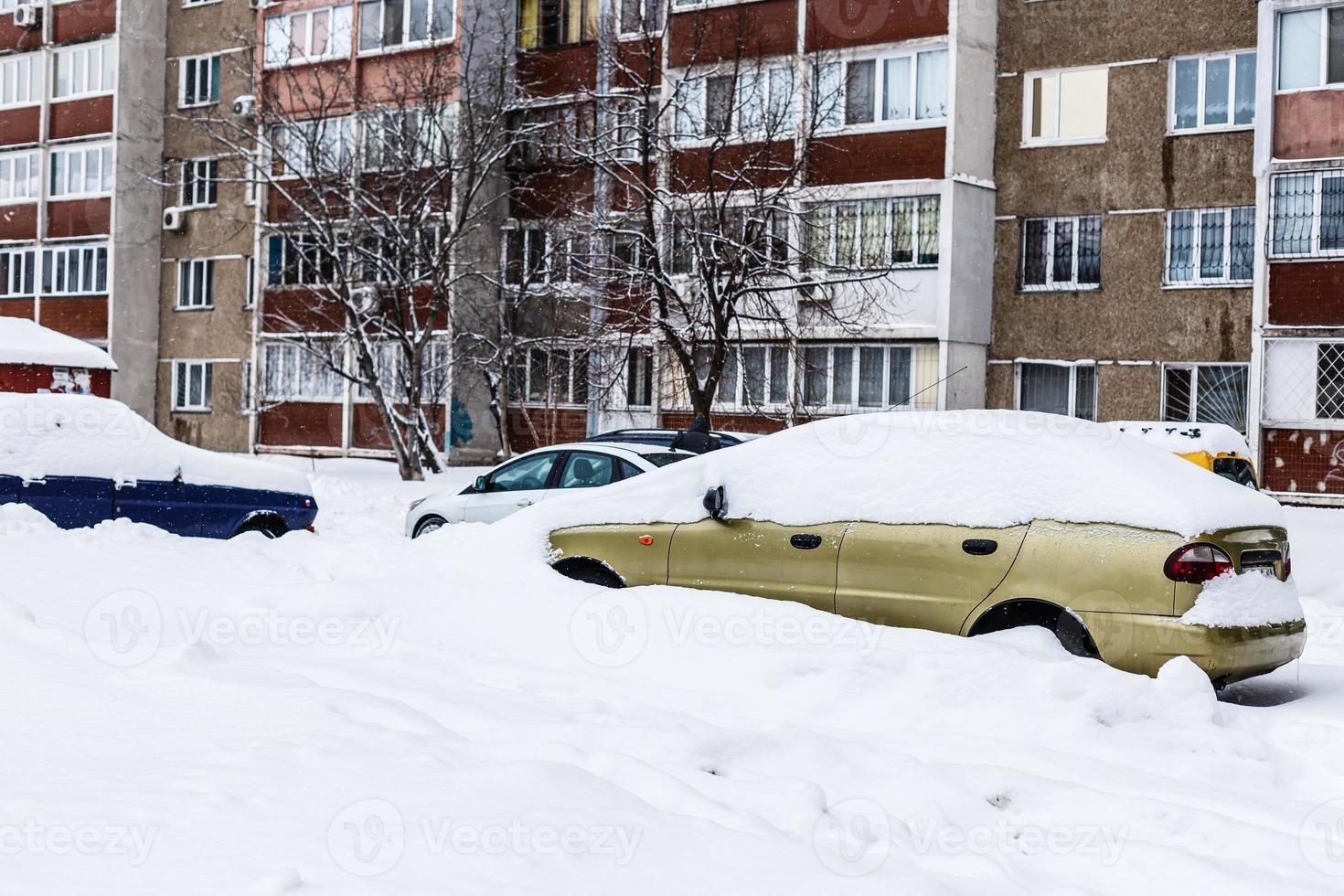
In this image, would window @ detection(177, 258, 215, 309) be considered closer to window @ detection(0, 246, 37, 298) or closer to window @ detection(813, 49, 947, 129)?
window @ detection(0, 246, 37, 298)

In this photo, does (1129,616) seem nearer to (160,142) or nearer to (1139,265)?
(1139,265)

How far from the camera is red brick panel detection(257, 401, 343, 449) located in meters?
34.0

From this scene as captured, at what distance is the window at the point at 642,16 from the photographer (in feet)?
89.5

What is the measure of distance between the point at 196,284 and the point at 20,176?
6924 mm

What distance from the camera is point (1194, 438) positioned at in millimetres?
17547

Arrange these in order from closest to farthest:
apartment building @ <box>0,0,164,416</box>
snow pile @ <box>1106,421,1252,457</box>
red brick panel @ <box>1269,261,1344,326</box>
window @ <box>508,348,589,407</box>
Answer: snow pile @ <box>1106,421,1252,457</box>
red brick panel @ <box>1269,261,1344,326</box>
window @ <box>508,348,589,407</box>
apartment building @ <box>0,0,164,416</box>

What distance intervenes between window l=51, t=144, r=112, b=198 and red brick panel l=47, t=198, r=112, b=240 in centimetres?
23

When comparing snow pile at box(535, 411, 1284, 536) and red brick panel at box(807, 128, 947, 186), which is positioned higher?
red brick panel at box(807, 128, 947, 186)

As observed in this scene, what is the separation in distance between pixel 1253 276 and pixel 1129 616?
1853 centimetres

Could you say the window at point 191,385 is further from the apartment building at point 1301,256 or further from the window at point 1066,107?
the apartment building at point 1301,256

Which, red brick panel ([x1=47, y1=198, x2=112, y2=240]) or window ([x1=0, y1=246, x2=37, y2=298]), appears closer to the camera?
red brick panel ([x1=47, y1=198, x2=112, y2=240])

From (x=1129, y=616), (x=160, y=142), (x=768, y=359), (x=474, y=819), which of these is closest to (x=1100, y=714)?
(x=1129, y=616)

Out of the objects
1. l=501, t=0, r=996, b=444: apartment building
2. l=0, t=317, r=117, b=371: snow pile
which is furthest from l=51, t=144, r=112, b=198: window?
l=501, t=0, r=996, b=444: apartment building

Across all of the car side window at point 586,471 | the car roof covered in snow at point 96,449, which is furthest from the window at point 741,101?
the car roof covered in snow at point 96,449
